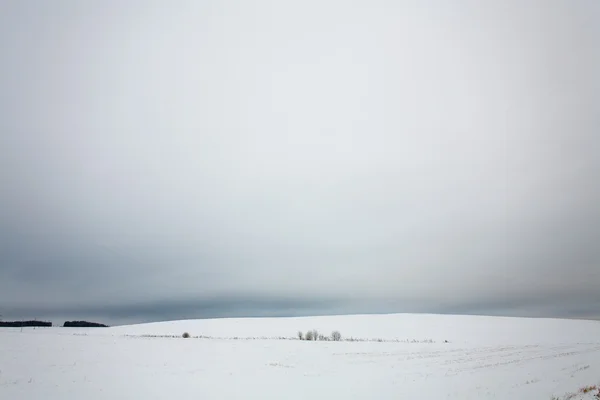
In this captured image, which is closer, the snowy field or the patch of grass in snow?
the patch of grass in snow

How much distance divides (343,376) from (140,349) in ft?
68.1

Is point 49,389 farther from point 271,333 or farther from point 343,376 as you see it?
point 271,333

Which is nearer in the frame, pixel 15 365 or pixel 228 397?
pixel 228 397

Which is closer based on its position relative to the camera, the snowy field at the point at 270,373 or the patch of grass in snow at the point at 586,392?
the patch of grass in snow at the point at 586,392

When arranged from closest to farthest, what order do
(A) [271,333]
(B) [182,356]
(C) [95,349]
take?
(B) [182,356] → (C) [95,349] → (A) [271,333]

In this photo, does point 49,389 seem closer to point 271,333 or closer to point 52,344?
point 52,344

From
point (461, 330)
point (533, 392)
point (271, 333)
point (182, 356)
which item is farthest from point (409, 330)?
point (533, 392)

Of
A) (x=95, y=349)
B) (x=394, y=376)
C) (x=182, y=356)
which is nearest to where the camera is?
(x=394, y=376)

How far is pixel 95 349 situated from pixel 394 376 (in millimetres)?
26003

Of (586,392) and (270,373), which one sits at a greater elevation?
Answer: (586,392)

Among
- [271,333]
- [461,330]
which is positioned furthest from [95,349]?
[461,330]

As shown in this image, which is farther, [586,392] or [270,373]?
[270,373]

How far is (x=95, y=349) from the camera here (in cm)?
3375

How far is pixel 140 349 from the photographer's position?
3519cm
